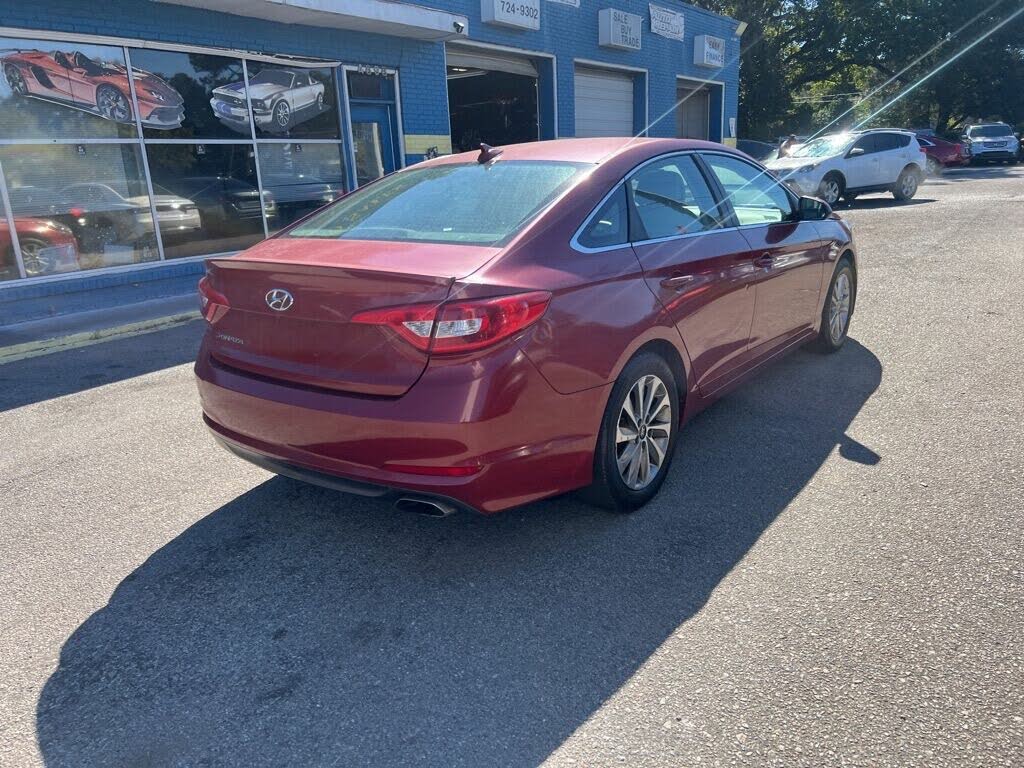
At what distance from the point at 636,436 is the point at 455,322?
1.14m

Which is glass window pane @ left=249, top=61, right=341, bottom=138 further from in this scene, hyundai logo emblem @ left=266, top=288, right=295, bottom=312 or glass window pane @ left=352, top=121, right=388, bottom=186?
hyundai logo emblem @ left=266, top=288, right=295, bottom=312

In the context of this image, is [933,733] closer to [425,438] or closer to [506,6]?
[425,438]

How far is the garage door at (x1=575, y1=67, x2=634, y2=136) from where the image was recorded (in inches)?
684

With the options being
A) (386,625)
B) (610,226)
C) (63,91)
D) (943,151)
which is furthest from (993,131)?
(386,625)

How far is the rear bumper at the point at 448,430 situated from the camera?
2.77 m

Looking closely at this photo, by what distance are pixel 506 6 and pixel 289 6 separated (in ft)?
17.3

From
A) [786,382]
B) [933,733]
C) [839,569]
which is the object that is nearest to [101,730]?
[933,733]

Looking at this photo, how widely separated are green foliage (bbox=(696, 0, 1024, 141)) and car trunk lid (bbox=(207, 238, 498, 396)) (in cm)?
3678

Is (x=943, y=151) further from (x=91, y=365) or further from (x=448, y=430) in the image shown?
(x=448, y=430)

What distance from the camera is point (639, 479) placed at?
A: 3.58m

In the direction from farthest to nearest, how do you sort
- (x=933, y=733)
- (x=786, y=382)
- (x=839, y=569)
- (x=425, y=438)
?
(x=786, y=382) → (x=839, y=569) → (x=425, y=438) → (x=933, y=733)

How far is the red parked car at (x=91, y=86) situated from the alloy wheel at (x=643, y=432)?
28.2 ft

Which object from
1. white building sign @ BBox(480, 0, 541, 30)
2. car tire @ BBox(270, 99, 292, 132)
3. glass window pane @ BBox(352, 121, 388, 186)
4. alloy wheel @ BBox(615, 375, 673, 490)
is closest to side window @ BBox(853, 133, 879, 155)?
white building sign @ BBox(480, 0, 541, 30)

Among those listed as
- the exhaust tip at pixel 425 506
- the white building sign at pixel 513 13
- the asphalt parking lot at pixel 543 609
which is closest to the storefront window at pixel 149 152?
the white building sign at pixel 513 13
